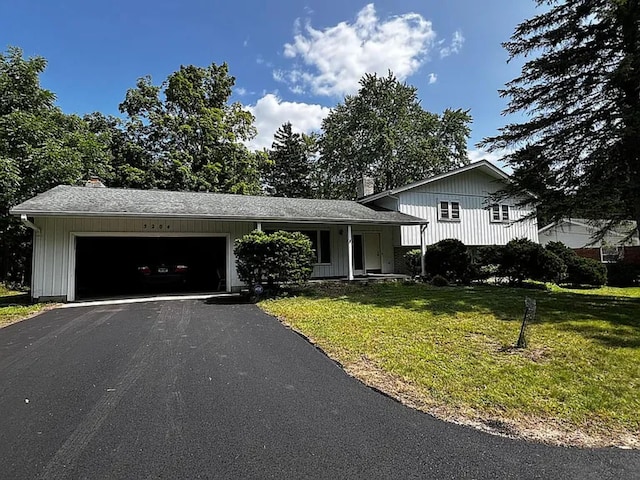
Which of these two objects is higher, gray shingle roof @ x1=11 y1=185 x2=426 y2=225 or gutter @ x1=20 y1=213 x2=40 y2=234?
gray shingle roof @ x1=11 y1=185 x2=426 y2=225

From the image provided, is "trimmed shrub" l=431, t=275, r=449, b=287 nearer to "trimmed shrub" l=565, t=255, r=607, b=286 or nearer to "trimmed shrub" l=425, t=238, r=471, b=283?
"trimmed shrub" l=425, t=238, r=471, b=283

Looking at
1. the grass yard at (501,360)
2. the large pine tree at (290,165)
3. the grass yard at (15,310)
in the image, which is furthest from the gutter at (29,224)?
the large pine tree at (290,165)

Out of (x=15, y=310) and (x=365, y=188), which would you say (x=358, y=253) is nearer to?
(x=365, y=188)

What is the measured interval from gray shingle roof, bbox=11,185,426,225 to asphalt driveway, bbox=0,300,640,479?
5956mm

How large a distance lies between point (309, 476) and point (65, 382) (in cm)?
329

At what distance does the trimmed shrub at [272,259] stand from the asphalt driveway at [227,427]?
5058mm

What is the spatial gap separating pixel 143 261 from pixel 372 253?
968cm

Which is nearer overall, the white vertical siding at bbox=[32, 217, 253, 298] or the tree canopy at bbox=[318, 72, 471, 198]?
the white vertical siding at bbox=[32, 217, 253, 298]

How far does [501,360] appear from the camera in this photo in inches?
185

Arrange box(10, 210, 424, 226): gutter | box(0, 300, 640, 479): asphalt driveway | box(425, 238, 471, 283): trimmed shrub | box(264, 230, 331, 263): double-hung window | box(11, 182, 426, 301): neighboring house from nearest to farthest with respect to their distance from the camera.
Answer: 1. box(0, 300, 640, 479): asphalt driveway
2. box(10, 210, 424, 226): gutter
3. box(11, 182, 426, 301): neighboring house
4. box(425, 238, 471, 283): trimmed shrub
5. box(264, 230, 331, 263): double-hung window

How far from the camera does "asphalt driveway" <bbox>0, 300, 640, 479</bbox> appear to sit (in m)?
2.49

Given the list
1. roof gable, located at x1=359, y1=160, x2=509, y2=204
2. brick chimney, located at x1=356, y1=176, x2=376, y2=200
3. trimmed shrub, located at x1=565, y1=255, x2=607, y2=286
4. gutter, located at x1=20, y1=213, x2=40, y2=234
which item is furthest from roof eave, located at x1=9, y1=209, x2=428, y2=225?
trimmed shrub, located at x1=565, y1=255, x2=607, y2=286

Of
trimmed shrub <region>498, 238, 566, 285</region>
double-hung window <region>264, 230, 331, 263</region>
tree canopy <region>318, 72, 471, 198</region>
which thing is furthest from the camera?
tree canopy <region>318, 72, 471, 198</region>

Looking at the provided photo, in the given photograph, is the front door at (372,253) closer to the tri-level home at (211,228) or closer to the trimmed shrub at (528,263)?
the tri-level home at (211,228)
